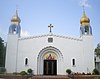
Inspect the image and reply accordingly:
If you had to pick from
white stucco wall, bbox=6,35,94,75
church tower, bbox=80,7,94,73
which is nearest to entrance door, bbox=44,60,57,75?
white stucco wall, bbox=6,35,94,75

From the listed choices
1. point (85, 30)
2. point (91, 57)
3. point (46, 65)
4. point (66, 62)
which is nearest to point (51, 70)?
point (46, 65)

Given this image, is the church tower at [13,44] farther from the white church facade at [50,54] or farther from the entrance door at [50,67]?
the entrance door at [50,67]

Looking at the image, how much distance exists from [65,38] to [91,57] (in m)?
4.92

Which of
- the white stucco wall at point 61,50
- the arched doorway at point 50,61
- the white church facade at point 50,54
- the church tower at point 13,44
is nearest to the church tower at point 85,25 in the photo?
the white church facade at point 50,54

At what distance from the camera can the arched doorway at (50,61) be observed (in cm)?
2677

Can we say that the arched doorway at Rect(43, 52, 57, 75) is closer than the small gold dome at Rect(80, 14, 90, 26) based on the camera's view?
Yes

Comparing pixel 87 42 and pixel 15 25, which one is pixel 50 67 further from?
pixel 15 25

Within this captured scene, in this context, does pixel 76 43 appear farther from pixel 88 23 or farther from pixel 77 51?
pixel 88 23

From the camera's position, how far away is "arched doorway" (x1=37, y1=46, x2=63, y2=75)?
2677 cm

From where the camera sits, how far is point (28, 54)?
2664cm

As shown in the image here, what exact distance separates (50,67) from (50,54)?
206 centimetres

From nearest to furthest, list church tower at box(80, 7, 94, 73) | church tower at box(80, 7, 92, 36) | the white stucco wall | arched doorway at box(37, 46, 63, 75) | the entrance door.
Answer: church tower at box(80, 7, 94, 73), the white stucco wall, arched doorway at box(37, 46, 63, 75), the entrance door, church tower at box(80, 7, 92, 36)

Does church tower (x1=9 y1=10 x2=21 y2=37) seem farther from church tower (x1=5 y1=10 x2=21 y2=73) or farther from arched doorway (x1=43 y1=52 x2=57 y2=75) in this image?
arched doorway (x1=43 y1=52 x2=57 y2=75)

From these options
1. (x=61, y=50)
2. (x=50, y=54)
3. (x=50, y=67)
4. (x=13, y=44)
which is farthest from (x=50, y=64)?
(x=13, y=44)
